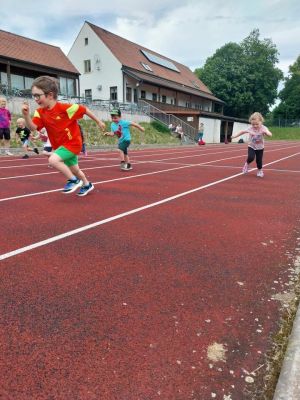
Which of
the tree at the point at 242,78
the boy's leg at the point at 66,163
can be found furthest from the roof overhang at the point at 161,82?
the boy's leg at the point at 66,163

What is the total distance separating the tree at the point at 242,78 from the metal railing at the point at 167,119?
2850cm

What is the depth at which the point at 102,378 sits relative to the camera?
1.84 metres

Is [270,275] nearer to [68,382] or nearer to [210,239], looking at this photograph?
[210,239]

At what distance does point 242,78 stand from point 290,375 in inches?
2560

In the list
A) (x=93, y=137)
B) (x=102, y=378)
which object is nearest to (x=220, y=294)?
(x=102, y=378)

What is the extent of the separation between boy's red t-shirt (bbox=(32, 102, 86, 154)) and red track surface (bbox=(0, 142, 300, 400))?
1.10 metres

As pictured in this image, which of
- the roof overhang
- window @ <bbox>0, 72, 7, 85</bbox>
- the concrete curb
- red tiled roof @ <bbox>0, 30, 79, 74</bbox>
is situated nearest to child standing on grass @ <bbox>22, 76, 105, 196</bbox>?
the concrete curb

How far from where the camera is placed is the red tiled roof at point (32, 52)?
2811 cm

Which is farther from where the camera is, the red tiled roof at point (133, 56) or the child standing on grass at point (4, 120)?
the red tiled roof at point (133, 56)

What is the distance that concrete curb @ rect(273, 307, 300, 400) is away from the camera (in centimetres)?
167

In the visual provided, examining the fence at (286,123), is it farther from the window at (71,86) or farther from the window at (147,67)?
the window at (71,86)

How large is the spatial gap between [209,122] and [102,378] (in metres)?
39.9

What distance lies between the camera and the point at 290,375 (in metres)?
1.78

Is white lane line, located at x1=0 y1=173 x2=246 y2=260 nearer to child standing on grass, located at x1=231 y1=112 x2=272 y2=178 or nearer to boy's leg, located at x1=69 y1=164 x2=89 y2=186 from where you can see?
boy's leg, located at x1=69 y1=164 x2=89 y2=186
